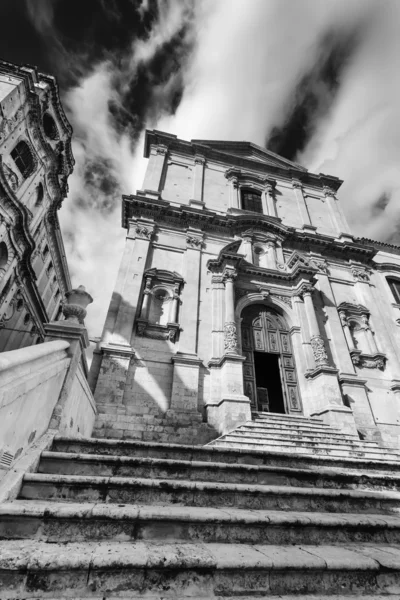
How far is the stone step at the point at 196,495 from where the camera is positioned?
294cm

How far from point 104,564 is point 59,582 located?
11.1 inches

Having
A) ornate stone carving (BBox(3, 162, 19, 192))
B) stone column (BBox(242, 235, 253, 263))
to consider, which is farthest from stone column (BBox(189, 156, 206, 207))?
ornate stone carving (BBox(3, 162, 19, 192))

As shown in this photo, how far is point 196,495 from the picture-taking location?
3184mm

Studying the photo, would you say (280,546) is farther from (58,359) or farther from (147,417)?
(147,417)

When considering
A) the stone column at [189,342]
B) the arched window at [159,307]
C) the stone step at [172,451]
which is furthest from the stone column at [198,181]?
the stone step at [172,451]

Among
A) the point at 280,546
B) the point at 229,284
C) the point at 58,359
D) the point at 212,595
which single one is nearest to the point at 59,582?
the point at 212,595

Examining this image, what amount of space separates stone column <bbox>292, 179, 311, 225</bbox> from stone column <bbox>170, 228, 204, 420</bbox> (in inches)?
277

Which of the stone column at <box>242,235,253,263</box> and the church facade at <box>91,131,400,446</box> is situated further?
the stone column at <box>242,235,253,263</box>

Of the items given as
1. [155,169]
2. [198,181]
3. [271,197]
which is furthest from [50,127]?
[271,197]

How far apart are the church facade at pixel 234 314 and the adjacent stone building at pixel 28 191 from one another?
23.2 feet

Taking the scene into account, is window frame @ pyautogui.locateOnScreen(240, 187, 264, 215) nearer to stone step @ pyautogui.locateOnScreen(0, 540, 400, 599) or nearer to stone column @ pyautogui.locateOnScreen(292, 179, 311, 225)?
stone column @ pyautogui.locateOnScreen(292, 179, 311, 225)

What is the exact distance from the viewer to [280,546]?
2.59 metres

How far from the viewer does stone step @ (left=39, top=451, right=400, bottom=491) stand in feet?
11.3

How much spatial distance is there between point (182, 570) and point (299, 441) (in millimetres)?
5781
